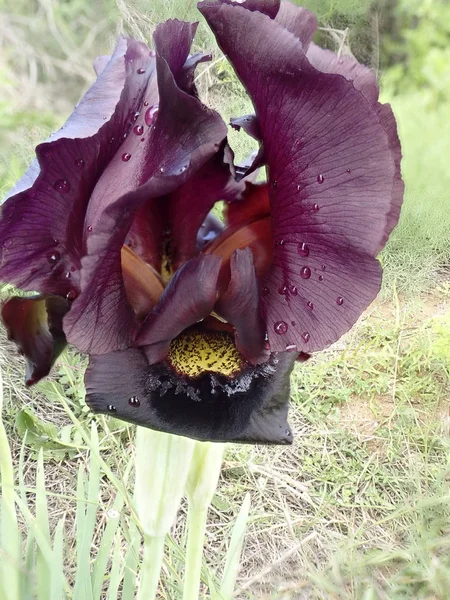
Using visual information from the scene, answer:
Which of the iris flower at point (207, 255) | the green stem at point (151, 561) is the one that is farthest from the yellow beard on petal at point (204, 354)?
the green stem at point (151, 561)

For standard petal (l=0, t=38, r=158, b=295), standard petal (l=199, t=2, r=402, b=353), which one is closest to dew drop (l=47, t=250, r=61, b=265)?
standard petal (l=0, t=38, r=158, b=295)

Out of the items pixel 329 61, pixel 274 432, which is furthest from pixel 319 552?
pixel 329 61

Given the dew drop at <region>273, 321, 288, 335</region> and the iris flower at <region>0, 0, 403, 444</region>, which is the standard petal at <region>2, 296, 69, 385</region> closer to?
the iris flower at <region>0, 0, 403, 444</region>

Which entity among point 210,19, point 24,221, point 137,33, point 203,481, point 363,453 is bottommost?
point 363,453

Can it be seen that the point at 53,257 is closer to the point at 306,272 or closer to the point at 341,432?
the point at 306,272

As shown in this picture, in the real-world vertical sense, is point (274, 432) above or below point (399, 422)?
above

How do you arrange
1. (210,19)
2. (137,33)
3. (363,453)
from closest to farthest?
1. (210,19)
2. (363,453)
3. (137,33)

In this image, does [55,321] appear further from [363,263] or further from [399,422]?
[399,422]
